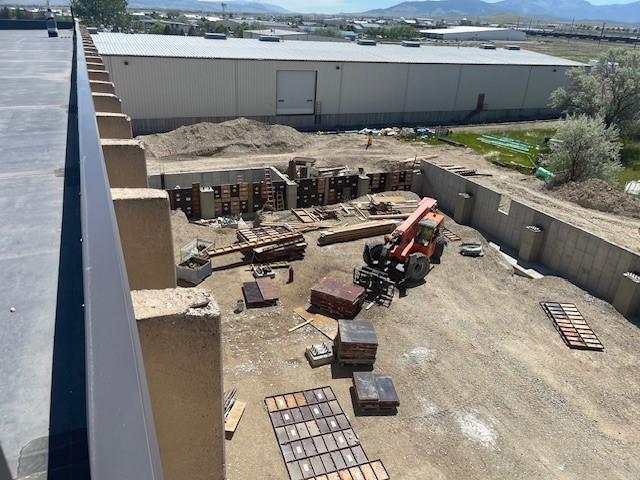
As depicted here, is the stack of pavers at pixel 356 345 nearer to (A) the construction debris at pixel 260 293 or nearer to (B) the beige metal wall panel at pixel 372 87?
(A) the construction debris at pixel 260 293

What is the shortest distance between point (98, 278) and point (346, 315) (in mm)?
14776

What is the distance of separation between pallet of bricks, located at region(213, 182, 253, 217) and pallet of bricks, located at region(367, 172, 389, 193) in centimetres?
787

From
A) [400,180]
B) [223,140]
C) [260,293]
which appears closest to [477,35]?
[223,140]

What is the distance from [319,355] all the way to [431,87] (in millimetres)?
39323

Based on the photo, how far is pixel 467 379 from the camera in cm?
1452

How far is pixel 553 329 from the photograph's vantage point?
17.1m

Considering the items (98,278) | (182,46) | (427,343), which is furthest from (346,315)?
(182,46)

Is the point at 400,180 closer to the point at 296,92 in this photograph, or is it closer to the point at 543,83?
the point at 296,92

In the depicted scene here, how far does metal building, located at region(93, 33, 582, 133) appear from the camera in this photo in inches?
1444

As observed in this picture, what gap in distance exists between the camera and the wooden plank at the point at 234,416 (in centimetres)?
1214

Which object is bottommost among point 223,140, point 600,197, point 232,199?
point 232,199

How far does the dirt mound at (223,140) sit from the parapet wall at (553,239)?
13238mm

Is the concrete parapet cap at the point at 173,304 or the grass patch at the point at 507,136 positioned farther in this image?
the grass patch at the point at 507,136

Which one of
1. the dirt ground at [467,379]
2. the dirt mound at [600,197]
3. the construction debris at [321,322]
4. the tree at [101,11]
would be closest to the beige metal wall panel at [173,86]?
the dirt ground at [467,379]
